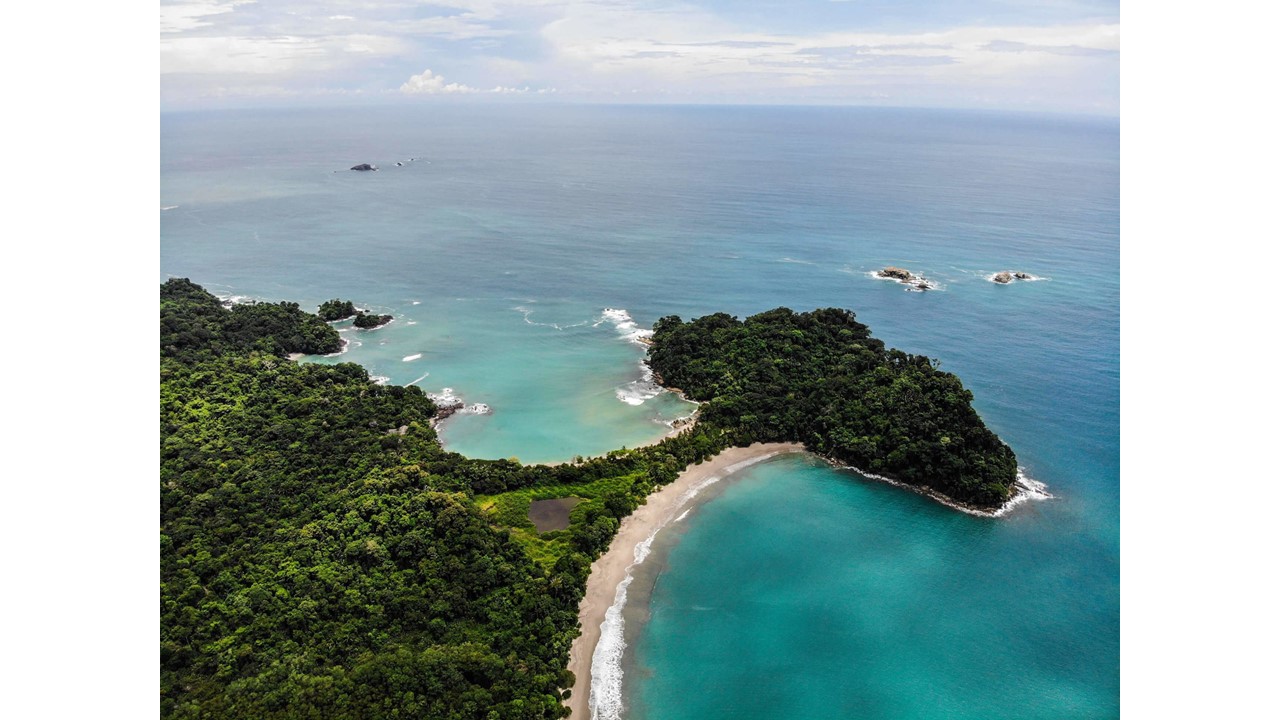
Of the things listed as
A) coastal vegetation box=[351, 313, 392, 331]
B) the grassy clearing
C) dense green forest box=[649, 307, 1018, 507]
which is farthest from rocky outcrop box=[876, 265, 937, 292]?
coastal vegetation box=[351, 313, 392, 331]

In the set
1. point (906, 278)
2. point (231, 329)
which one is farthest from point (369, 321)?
point (906, 278)

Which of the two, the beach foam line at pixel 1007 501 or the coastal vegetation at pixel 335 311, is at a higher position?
the coastal vegetation at pixel 335 311

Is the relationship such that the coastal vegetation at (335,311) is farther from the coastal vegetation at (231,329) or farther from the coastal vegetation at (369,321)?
the coastal vegetation at (231,329)

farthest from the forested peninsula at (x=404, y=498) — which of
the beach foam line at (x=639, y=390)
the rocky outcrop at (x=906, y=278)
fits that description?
the rocky outcrop at (x=906, y=278)

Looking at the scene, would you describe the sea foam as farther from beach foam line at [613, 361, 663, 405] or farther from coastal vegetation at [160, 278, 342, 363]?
coastal vegetation at [160, 278, 342, 363]

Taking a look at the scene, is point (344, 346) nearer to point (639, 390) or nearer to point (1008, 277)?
point (639, 390)
